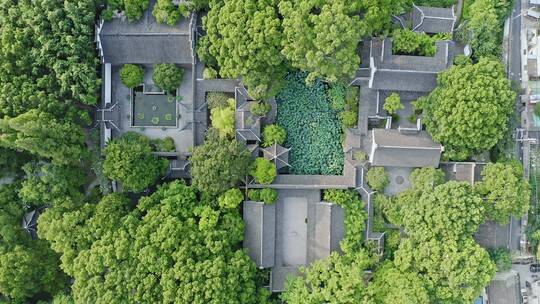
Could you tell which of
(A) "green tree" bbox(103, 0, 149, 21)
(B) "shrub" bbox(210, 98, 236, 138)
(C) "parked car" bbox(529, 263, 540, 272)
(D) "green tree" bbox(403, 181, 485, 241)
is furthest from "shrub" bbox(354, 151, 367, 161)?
(A) "green tree" bbox(103, 0, 149, 21)

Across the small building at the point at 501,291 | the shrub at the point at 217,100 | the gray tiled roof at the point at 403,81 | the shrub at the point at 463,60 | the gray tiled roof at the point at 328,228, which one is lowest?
the small building at the point at 501,291

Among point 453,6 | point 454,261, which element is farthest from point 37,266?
point 453,6

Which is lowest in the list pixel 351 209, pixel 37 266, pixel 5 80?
pixel 37 266

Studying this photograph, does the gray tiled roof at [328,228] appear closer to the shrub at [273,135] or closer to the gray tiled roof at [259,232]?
the gray tiled roof at [259,232]

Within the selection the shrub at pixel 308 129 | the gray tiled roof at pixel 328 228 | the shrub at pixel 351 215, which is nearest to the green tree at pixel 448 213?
the shrub at pixel 351 215

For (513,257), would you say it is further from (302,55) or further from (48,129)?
(48,129)

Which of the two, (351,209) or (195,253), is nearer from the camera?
(195,253)

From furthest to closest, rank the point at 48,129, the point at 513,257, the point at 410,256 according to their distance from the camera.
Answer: the point at 513,257 < the point at 410,256 < the point at 48,129
